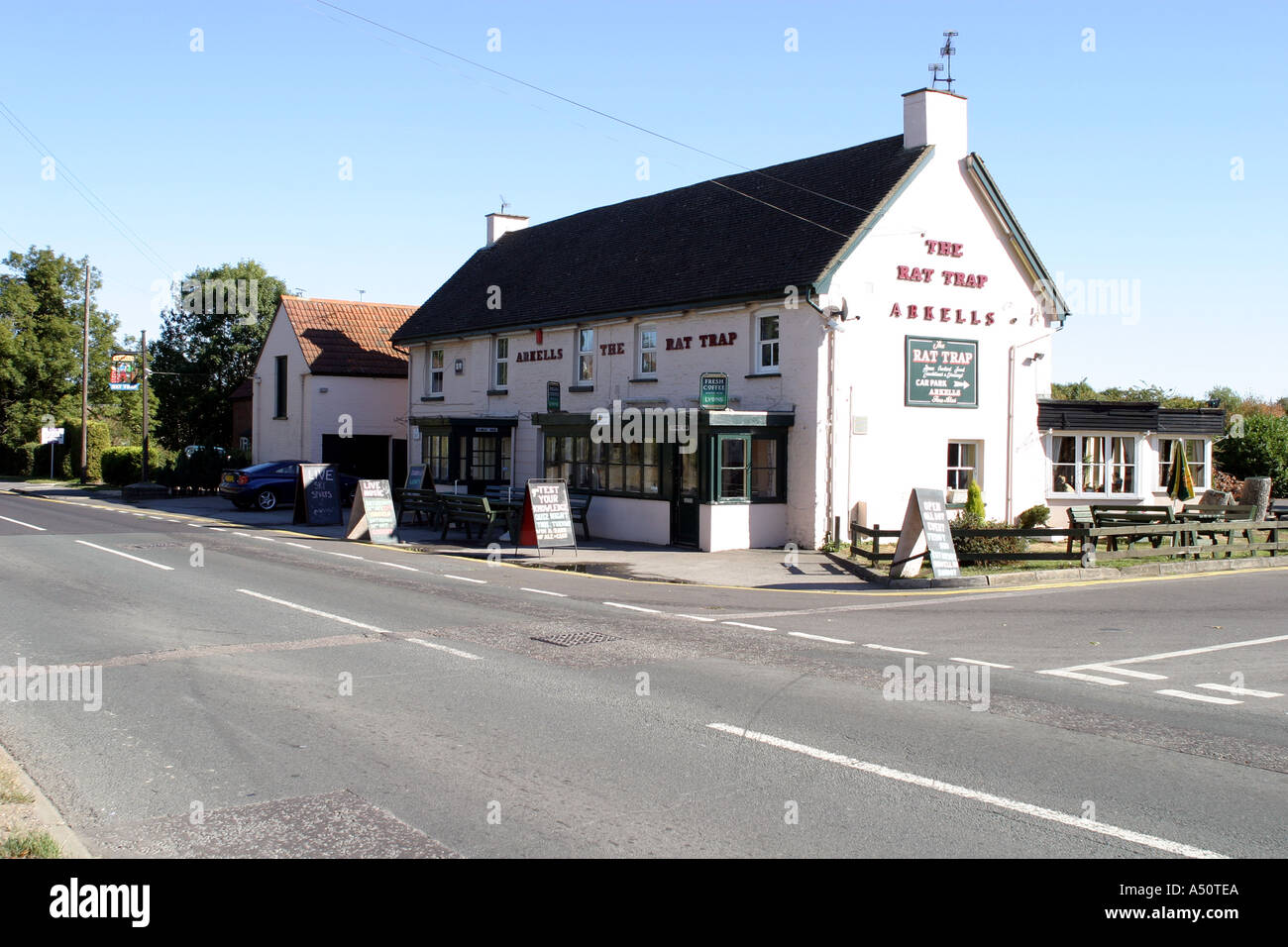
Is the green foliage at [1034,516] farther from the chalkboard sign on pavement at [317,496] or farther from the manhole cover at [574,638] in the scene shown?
the chalkboard sign on pavement at [317,496]

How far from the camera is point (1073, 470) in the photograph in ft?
84.6

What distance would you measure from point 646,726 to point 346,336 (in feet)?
115

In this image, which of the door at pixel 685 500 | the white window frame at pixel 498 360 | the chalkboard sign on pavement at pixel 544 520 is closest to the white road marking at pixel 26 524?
the chalkboard sign on pavement at pixel 544 520

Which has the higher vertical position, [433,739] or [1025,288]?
[1025,288]

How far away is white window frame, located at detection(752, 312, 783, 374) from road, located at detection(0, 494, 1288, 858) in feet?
29.4

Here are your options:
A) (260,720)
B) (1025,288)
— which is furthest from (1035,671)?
(1025,288)

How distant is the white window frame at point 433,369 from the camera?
33.6 meters

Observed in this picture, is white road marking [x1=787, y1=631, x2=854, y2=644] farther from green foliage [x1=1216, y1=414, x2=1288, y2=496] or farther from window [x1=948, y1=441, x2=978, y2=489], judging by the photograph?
green foliage [x1=1216, y1=414, x2=1288, y2=496]

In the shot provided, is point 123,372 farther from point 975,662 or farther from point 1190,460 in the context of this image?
point 975,662

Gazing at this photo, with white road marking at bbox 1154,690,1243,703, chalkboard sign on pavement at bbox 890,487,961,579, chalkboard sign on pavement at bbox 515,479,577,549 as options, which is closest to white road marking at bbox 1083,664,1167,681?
white road marking at bbox 1154,690,1243,703

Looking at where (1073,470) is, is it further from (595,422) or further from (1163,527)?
(595,422)

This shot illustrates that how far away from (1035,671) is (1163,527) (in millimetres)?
Result: 11323

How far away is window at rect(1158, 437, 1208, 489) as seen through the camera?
27281 mm

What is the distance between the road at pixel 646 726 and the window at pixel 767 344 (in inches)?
359
